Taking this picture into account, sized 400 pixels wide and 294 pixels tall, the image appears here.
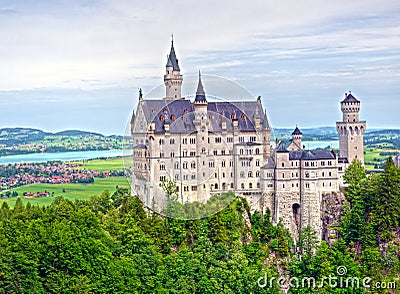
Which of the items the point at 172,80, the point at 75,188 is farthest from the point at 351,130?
the point at 75,188

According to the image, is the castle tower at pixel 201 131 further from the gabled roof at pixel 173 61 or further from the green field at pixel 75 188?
the green field at pixel 75 188

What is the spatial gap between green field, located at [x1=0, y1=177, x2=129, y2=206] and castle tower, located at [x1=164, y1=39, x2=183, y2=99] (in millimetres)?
38361

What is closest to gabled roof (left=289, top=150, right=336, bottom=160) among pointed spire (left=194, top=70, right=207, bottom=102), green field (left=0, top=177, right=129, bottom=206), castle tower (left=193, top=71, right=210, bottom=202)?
castle tower (left=193, top=71, right=210, bottom=202)

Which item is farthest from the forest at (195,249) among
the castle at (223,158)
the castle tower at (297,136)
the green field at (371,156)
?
the green field at (371,156)

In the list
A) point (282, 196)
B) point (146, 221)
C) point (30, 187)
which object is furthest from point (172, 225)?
point (30, 187)

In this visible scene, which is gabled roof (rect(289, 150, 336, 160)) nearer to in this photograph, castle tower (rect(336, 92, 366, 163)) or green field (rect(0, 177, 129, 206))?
castle tower (rect(336, 92, 366, 163))

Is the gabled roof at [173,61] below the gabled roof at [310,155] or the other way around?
the other way around

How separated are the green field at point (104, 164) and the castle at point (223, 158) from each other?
81.8 m

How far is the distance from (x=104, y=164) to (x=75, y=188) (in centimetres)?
3967

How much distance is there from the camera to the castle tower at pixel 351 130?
311ft

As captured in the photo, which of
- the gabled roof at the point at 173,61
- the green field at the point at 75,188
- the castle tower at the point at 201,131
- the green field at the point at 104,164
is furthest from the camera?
the green field at the point at 104,164

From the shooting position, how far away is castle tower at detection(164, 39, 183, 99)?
89.7 m

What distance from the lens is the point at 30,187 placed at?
5709 inches

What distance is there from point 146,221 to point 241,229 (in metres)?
11.3
